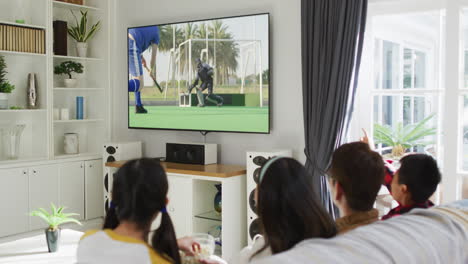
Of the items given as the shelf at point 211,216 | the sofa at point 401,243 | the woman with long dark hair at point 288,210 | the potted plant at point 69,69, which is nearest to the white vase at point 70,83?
the potted plant at point 69,69

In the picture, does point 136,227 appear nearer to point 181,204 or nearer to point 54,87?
point 181,204

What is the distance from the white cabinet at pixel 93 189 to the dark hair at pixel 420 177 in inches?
162

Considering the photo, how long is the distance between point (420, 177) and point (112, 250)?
49.3 inches

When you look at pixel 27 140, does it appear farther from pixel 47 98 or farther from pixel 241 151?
pixel 241 151

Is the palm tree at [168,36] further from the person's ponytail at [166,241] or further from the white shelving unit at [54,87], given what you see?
the person's ponytail at [166,241]

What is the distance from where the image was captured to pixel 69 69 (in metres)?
5.75

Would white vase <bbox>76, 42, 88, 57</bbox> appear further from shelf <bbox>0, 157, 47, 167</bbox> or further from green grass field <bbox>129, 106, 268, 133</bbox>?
shelf <bbox>0, 157, 47, 167</bbox>

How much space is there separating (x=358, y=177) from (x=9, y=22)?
4.15 meters

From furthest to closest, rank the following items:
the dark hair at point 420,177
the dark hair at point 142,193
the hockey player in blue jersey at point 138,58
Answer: the hockey player in blue jersey at point 138,58
the dark hair at point 420,177
the dark hair at point 142,193

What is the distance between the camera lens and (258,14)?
15.7 feet

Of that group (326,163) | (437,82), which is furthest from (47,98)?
(437,82)

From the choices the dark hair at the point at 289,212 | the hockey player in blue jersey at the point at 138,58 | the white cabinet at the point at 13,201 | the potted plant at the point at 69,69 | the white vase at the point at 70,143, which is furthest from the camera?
the white vase at the point at 70,143

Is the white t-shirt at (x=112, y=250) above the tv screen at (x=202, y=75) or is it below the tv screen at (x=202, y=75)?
below

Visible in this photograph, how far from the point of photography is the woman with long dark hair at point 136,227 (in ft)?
5.51
